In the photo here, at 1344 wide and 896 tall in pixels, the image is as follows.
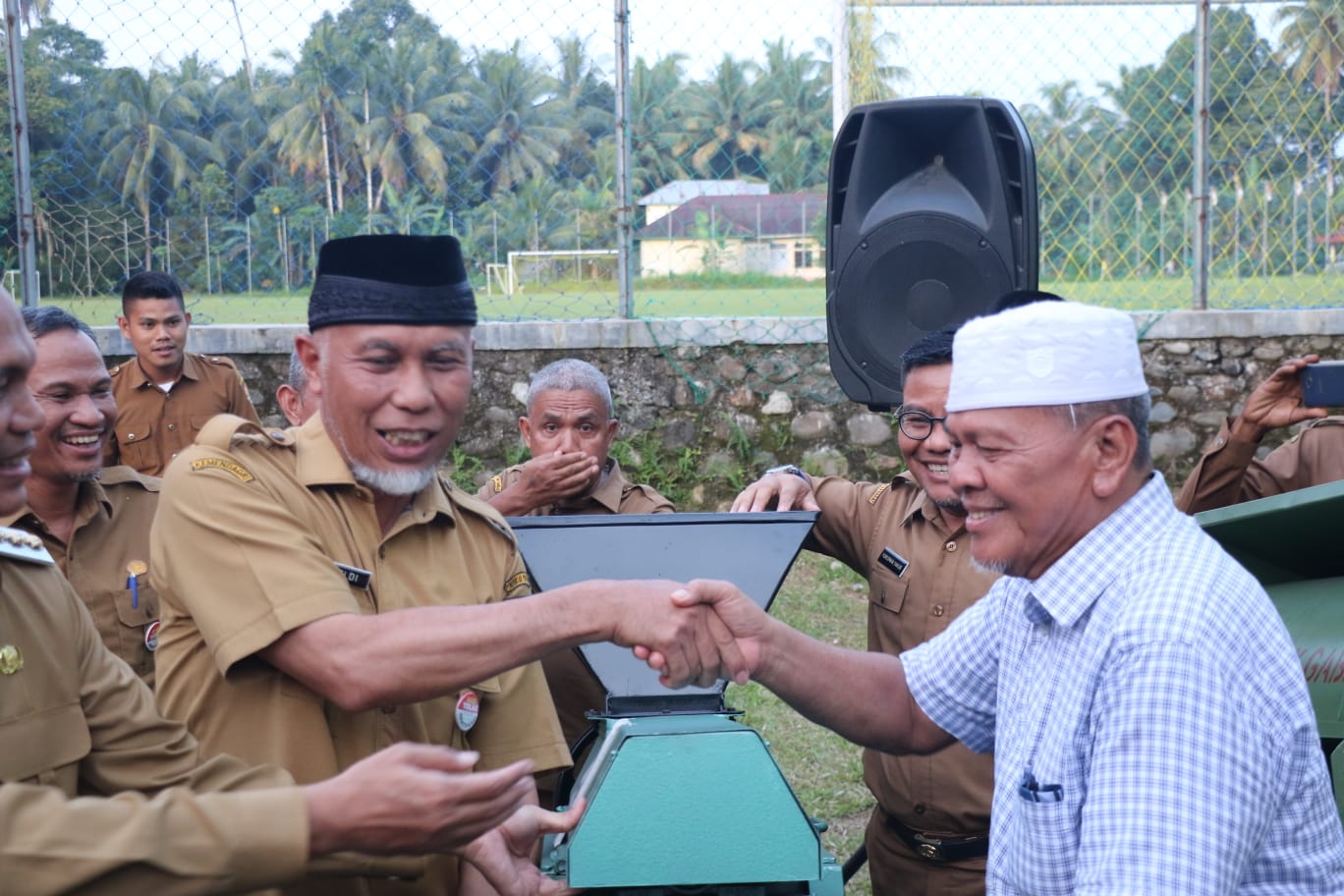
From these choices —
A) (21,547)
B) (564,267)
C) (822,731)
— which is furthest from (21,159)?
(21,547)

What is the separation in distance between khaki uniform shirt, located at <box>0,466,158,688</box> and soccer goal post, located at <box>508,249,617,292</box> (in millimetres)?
3641

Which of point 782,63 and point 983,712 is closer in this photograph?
point 983,712

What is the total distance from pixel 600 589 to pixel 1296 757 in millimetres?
1210

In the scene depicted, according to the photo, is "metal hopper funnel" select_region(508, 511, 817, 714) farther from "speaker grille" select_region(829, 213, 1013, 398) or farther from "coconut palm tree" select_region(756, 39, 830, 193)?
"coconut palm tree" select_region(756, 39, 830, 193)

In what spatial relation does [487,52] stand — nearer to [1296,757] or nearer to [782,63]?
[782,63]

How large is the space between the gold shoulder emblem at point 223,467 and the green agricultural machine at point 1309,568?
87.3 inches

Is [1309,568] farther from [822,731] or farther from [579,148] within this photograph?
[579,148]

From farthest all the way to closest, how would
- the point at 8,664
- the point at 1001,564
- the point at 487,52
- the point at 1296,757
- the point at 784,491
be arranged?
1. the point at 487,52
2. the point at 784,491
3. the point at 1001,564
4. the point at 8,664
5. the point at 1296,757

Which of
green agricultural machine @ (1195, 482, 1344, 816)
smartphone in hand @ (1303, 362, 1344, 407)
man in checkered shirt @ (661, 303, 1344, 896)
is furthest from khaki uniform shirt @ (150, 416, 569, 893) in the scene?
smartphone in hand @ (1303, 362, 1344, 407)

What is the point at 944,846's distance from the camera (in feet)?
10.9

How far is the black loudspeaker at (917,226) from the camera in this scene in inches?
157

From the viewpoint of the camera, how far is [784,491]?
3.62 metres

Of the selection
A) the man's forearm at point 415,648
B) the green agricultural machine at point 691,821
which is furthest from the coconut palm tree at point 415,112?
the green agricultural machine at point 691,821

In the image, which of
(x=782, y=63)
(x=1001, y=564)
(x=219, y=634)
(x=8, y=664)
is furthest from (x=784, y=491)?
(x=782, y=63)
